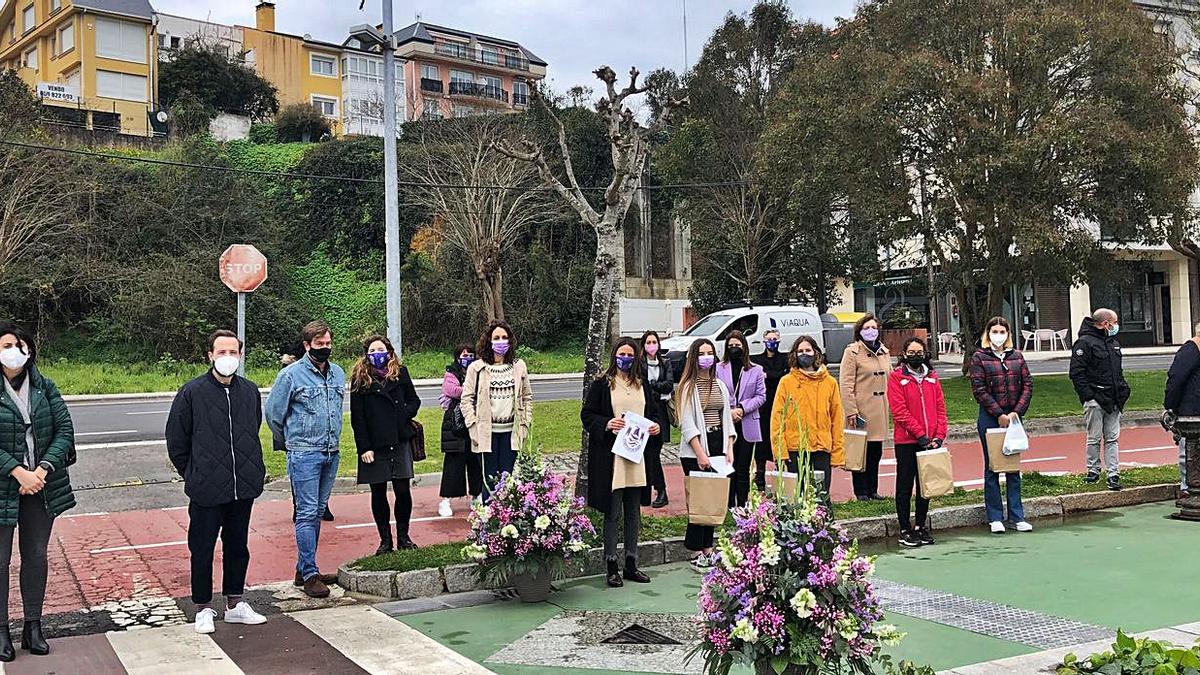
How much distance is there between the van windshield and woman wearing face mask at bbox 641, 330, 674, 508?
40.5ft

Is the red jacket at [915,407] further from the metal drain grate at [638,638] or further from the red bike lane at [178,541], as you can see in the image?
the metal drain grate at [638,638]

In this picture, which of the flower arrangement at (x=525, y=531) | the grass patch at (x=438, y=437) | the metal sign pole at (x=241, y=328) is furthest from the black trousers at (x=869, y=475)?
the metal sign pole at (x=241, y=328)

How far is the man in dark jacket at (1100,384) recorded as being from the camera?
1080 cm

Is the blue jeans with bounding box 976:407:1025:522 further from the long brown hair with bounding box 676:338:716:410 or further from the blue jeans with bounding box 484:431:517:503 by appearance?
the blue jeans with bounding box 484:431:517:503

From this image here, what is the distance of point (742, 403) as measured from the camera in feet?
31.9

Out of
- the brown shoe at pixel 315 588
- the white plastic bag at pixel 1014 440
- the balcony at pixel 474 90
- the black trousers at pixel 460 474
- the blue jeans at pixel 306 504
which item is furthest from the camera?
the balcony at pixel 474 90

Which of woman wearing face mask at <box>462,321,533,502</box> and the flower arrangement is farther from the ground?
woman wearing face mask at <box>462,321,533,502</box>

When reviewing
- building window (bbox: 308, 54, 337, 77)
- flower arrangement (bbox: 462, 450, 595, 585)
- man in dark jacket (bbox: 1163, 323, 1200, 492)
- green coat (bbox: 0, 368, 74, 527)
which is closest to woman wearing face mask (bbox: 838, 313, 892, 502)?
man in dark jacket (bbox: 1163, 323, 1200, 492)

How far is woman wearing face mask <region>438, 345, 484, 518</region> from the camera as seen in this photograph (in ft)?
32.1

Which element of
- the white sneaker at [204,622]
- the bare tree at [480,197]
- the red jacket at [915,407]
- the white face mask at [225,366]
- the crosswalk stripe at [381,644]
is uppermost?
the bare tree at [480,197]

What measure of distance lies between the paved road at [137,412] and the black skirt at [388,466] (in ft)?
33.6

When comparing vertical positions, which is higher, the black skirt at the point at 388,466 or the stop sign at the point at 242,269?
the stop sign at the point at 242,269

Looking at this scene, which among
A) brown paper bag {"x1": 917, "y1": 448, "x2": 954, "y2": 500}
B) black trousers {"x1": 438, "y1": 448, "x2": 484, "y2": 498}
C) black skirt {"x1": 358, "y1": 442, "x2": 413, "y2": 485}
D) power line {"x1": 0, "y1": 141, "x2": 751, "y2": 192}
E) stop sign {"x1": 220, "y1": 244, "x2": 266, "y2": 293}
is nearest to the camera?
black skirt {"x1": 358, "y1": 442, "x2": 413, "y2": 485}

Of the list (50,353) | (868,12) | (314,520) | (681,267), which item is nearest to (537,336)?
(681,267)
